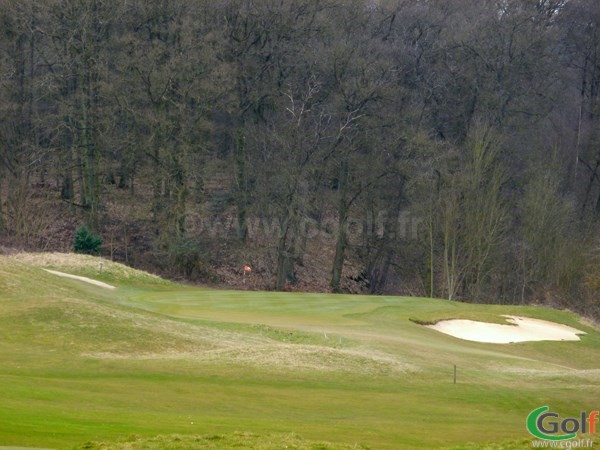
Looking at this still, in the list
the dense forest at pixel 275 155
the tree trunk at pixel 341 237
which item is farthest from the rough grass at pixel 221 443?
the tree trunk at pixel 341 237

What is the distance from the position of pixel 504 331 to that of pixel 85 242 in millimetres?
24279

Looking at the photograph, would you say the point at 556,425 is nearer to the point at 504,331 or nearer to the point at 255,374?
the point at 255,374

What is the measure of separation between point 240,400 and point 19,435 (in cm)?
603

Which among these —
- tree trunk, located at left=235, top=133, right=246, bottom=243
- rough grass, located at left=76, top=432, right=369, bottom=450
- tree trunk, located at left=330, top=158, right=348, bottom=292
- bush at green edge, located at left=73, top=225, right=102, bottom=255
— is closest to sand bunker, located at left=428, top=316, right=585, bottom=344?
tree trunk, located at left=330, top=158, right=348, bottom=292

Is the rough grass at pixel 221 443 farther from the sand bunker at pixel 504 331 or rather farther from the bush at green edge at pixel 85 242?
the bush at green edge at pixel 85 242

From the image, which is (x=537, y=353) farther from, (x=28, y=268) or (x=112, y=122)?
(x=112, y=122)

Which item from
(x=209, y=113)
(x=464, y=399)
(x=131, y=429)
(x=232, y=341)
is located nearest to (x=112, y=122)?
(x=209, y=113)

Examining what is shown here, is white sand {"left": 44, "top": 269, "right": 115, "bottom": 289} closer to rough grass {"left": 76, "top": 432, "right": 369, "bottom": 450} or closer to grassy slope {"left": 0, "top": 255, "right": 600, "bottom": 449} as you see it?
grassy slope {"left": 0, "top": 255, "right": 600, "bottom": 449}

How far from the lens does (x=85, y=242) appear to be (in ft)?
163

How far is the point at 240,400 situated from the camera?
61.9ft

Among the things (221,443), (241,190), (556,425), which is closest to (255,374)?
(556,425)

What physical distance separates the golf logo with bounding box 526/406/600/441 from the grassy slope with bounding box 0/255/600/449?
1.30 feet

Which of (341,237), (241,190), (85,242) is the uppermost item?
(241,190)

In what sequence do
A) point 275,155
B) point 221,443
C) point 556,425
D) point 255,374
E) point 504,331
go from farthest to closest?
1. point 275,155
2. point 504,331
3. point 255,374
4. point 556,425
5. point 221,443
